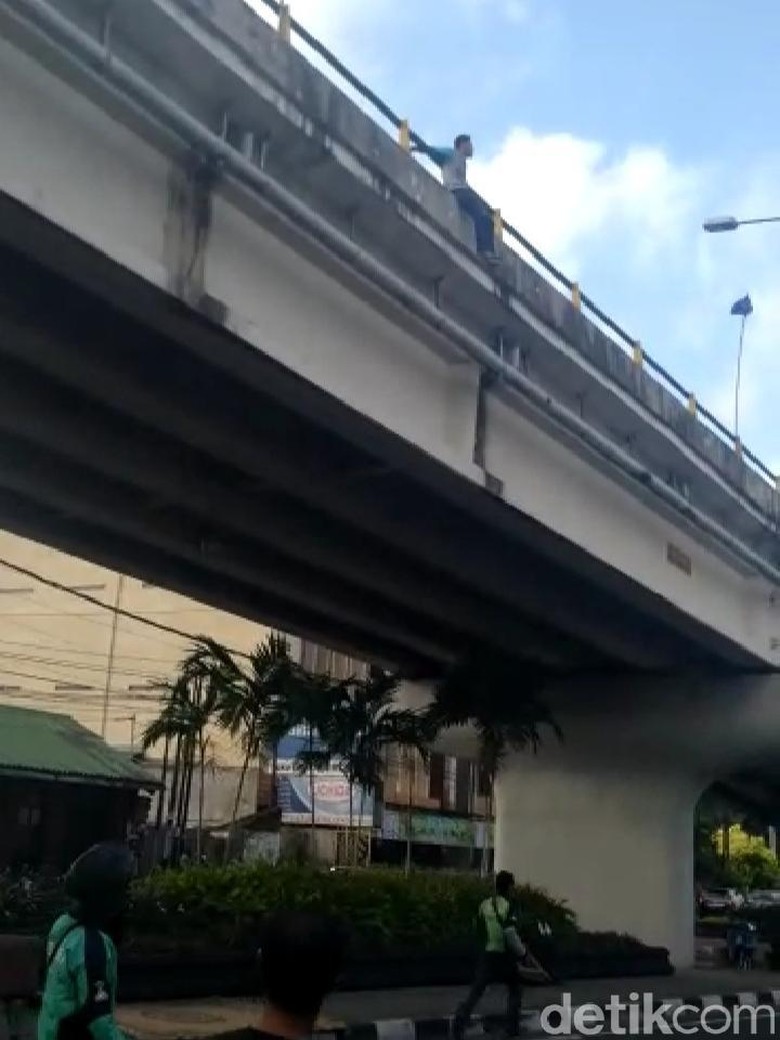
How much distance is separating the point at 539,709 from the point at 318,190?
462 inches

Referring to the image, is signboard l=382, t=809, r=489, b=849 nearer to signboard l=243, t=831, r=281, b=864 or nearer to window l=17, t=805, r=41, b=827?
signboard l=243, t=831, r=281, b=864

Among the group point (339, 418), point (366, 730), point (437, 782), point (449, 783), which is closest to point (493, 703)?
point (366, 730)

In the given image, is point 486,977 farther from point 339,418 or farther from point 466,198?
point 466,198

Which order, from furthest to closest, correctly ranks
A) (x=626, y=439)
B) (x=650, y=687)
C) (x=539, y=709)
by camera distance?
(x=650, y=687) < (x=539, y=709) < (x=626, y=439)

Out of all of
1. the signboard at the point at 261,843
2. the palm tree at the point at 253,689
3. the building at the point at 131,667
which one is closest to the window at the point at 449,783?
the building at the point at 131,667

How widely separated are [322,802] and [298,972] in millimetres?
35444

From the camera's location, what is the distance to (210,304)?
9984mm

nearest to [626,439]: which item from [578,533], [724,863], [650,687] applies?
[578,533]

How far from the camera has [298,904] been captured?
15.9 meters

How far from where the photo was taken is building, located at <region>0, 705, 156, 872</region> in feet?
92.8

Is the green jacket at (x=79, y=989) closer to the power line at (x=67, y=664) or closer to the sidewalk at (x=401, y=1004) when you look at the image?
the sidewalk at (x=401, y=1004)

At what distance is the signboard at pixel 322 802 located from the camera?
37156 millimetres

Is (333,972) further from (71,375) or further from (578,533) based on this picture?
(578,533)

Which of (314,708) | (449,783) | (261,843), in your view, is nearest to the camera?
(314,708)
